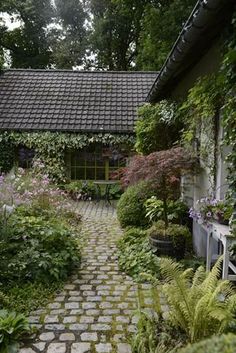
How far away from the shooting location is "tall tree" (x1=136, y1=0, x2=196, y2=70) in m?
15.6

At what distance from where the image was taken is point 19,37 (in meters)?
24.1

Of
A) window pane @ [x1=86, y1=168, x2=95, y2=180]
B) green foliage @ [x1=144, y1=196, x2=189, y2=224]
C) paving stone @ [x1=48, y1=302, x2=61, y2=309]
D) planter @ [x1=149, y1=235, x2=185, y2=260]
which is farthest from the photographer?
window pane @ [x1=86, y1=168, x2=95, y2=180]

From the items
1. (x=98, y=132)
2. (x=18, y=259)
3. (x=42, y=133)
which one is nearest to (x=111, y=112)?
(x=98, y=132)

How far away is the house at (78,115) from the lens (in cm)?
1214

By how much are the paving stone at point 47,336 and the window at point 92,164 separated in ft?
31.0

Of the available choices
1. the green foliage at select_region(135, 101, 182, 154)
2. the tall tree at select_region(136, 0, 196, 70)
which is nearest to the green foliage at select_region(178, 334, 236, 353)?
the green foliage at select_region(135, 101, 182, 154)

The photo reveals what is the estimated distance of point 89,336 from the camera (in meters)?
3.29

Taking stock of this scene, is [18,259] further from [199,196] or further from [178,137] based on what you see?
[178,137]

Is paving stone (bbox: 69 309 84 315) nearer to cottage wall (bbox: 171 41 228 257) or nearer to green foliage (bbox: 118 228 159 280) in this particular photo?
green foliage (bbox: 118 228 159 280)

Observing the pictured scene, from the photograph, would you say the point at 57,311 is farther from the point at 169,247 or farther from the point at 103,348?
the point at 169,247

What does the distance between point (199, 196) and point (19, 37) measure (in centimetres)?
2226

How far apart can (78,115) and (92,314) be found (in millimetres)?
9849

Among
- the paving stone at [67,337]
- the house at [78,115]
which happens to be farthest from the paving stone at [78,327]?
the house at [78,115]

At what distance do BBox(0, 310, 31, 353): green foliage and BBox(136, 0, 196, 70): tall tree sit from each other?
1550 cm
